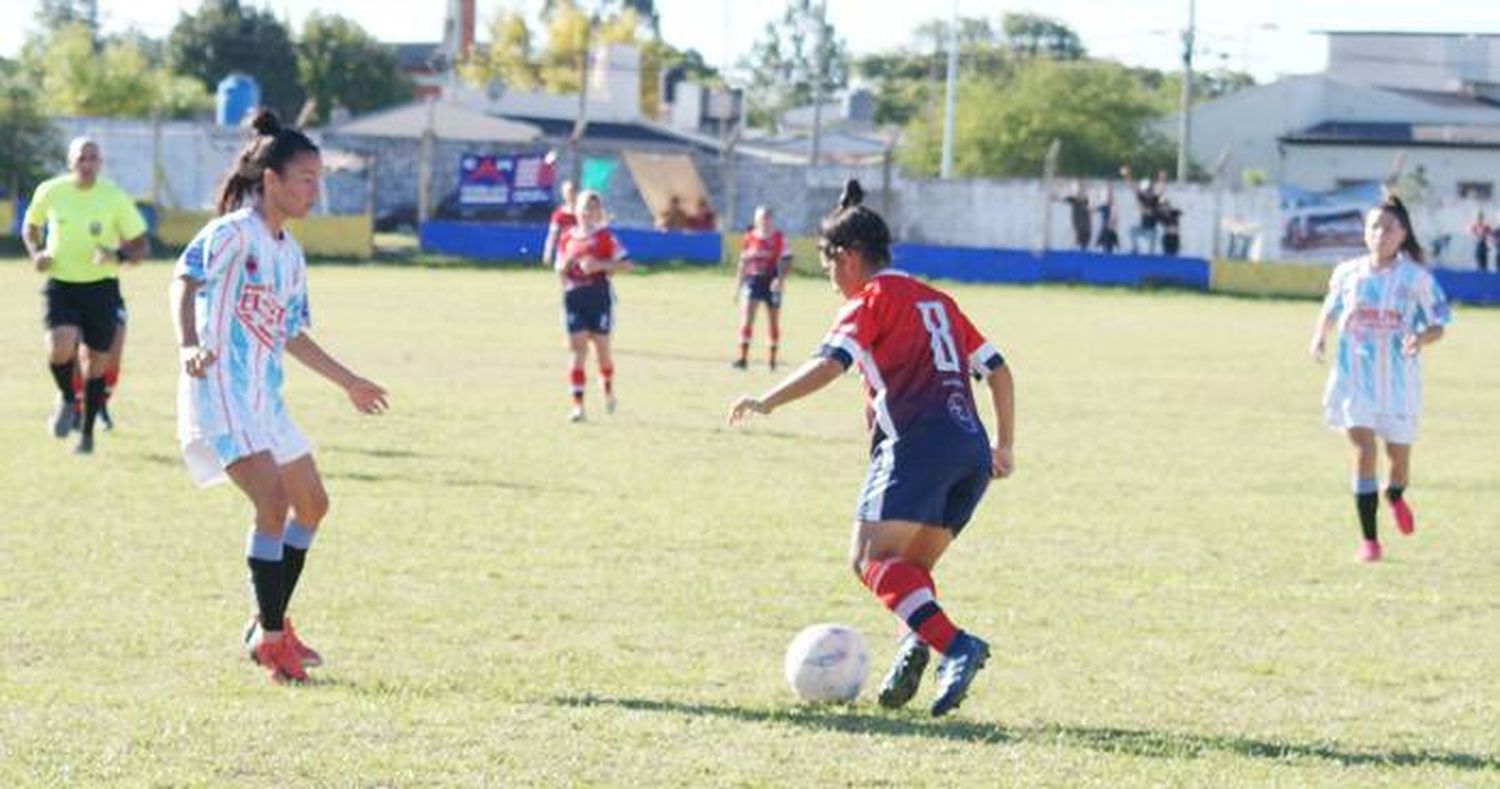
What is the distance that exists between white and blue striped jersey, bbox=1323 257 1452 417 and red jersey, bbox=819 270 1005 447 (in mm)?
5502

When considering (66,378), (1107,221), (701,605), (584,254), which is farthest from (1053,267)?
(701,605)

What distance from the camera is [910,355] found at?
816 centimetres

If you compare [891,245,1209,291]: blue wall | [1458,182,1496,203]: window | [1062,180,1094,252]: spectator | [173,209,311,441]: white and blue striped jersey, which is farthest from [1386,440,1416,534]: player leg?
[1458,182,1496,203]: window

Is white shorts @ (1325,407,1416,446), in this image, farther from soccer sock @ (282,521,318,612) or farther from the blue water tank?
the blue water tank

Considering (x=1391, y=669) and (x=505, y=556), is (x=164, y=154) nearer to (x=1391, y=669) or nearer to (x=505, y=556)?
(x=505, y=556)

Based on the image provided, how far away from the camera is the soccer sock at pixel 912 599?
26.6ft

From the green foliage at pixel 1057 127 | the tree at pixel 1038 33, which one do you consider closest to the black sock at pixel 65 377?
the green foliage at pixel 1057 127


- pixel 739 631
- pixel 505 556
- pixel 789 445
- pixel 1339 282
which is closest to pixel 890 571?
pixel 739 631

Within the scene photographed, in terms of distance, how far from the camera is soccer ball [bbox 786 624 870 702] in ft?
27.0

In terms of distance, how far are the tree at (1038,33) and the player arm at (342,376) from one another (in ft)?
467

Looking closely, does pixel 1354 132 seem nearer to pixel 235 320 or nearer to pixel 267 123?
pixel 267 123

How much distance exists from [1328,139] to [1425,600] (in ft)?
220

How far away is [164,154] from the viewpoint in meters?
54.5

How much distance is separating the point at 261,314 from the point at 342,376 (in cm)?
33
